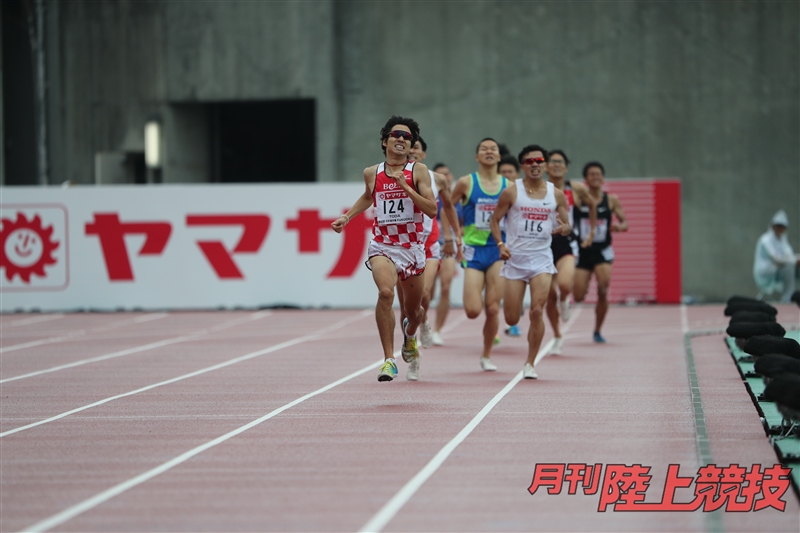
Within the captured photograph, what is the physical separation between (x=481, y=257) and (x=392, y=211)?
2756 mm

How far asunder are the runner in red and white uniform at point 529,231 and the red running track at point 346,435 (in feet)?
2.62

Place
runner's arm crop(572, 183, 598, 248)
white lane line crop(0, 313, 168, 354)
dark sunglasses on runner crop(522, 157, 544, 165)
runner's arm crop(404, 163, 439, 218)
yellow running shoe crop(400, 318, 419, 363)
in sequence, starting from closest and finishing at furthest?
runner's arm crop(404, 163, 439, 218), yellow running shoe crop(400, 318, 419, 363), dark sunglasses on runner crop(522, 157, 544, 165), runner's arm crop(572, 183, 598, 248), white lane line crop(0, 313, 168, 354)

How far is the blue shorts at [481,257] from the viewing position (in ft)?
44.0

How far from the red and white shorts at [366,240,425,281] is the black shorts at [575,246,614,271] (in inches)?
221

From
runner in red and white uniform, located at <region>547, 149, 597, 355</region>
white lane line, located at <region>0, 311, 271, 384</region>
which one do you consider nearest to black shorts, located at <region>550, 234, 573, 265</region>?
runner in red and white uniform, located at <region>547, 149, 597, 355</region>

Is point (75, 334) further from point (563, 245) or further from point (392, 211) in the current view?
point (392, 211)

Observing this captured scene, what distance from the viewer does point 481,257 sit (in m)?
13.5

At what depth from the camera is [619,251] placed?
23516 millimetres

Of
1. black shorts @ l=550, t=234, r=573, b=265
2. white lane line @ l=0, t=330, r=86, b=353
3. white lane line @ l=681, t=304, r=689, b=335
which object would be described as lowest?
white lane line @ l=681, t=304, r=689, b=335

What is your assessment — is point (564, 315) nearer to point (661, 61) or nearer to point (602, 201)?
point (602, 201)

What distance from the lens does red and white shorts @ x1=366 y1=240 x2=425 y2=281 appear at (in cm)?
1096

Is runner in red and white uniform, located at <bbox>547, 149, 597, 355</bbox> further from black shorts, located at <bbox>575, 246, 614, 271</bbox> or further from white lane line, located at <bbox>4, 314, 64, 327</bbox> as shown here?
white lane line, located at <bbox>4, 314, 64, 327</bbox>

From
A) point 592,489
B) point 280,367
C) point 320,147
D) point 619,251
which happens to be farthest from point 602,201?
point 320,147

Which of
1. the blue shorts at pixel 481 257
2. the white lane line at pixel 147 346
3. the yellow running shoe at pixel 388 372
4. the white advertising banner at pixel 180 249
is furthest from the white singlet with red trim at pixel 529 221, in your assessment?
the white advertising banner at pixel 180 249
